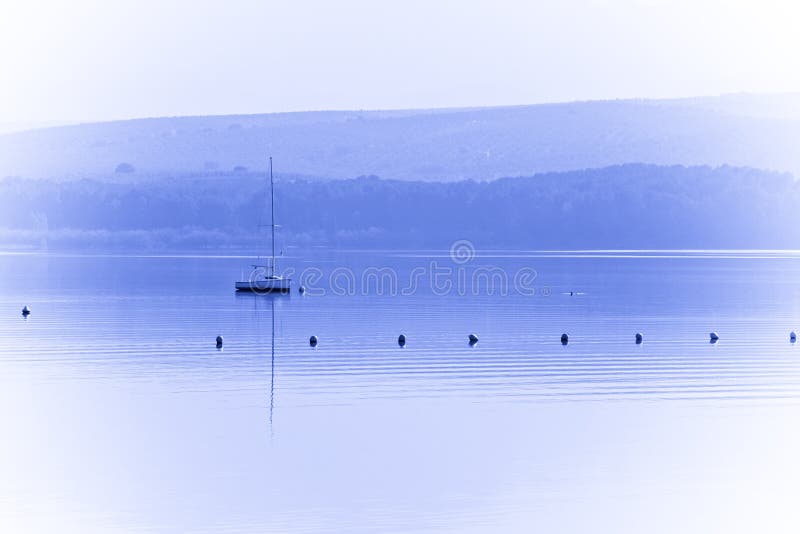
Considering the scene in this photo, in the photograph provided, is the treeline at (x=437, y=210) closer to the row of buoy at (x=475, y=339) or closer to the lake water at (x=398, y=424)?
the lake water at (x=398, y=424)

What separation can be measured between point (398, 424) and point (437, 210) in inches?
5432

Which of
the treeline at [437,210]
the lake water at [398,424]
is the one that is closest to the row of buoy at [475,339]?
the lake water at [398,424]

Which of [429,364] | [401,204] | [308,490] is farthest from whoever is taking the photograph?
[401,204]

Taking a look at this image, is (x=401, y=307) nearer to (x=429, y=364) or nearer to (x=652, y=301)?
(x=652, y=301)

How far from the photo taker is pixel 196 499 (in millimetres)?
16812

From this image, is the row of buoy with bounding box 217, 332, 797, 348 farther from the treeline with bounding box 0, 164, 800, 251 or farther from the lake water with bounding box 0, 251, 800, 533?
the treeline with bounding box 0, 164, 800, 251

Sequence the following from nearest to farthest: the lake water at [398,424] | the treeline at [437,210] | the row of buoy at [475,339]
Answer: the lake water at [398,424]
the row of buoy at [475,339]
the treeline at [437,210]

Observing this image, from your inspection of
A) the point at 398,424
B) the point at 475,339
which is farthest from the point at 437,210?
the point at 398,424

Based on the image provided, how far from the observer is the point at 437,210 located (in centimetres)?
16038

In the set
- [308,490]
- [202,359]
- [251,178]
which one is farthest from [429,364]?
[251,178]

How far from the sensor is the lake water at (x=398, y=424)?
16406mm

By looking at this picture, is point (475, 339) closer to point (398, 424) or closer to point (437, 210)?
point (398, 424)

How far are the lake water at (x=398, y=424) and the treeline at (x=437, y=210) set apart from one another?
102m

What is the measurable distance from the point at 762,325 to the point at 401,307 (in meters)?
15.6
